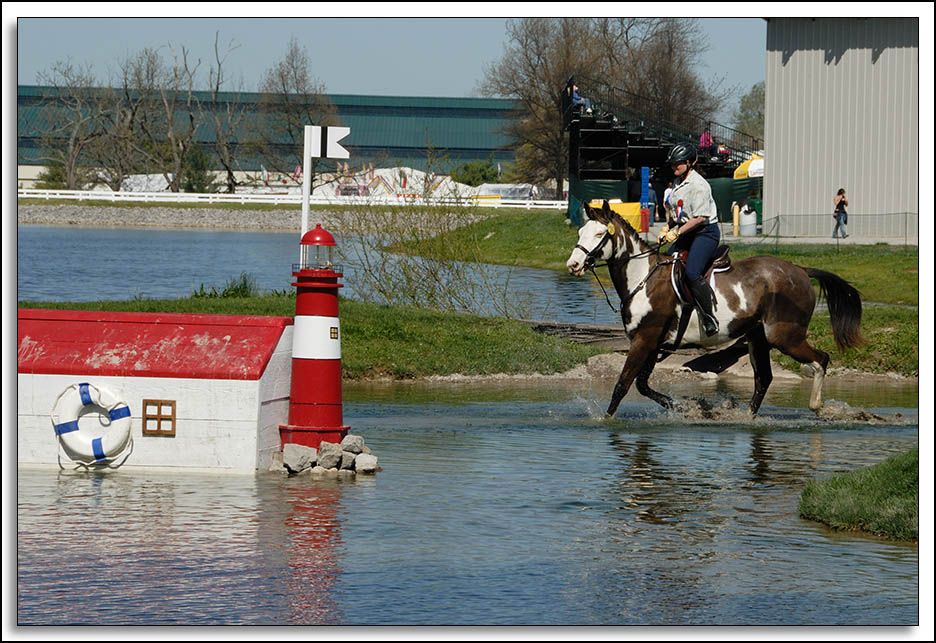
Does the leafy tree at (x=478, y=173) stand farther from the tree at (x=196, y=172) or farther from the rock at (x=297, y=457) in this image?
the rock at (x=297, y=457)

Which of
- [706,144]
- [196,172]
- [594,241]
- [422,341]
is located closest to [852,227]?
[706,144]

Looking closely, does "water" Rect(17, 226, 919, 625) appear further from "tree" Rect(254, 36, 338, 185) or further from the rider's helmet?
"tree" Rect(254, 36, 338, 185)

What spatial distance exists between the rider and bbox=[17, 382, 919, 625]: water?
1783 millimetres

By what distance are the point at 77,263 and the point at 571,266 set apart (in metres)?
36.1

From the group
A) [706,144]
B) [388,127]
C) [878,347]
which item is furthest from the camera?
[388,127]

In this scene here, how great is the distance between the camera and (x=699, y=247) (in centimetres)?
1564

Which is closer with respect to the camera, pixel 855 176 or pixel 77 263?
pixel 855 176

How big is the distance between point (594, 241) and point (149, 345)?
5.25 meters

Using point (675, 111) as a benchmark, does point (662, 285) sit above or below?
Answer: below

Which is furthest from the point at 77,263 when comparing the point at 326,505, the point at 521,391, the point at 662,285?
the point at 326,505

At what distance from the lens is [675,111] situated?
6500 cm

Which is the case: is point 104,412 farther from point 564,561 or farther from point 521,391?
point 521,391

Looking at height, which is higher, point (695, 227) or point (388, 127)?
point (388, 127)

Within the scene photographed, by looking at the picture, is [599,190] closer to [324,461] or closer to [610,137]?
[610,137]
